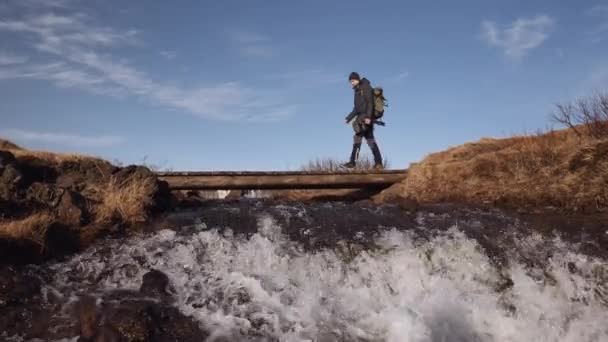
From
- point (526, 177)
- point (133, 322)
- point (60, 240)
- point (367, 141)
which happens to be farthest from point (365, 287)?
point (367, 141)

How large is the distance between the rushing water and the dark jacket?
523 centimetres

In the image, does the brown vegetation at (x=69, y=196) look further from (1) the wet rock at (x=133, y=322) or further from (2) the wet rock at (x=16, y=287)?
(1) the wet rock at (x=133, y=322)

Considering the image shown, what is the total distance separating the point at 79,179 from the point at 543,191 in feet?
27.1

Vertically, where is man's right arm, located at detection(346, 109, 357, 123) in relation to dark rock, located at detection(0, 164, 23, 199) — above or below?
above

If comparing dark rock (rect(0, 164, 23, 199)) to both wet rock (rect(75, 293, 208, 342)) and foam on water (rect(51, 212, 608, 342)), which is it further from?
wet rock (rect(75, 293, 208, 342))

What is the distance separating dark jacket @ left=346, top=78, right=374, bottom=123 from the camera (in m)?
13.4

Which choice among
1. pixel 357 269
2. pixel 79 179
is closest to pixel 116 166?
pixel 79 179

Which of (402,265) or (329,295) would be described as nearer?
(329,295)

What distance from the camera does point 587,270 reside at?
7227 mm

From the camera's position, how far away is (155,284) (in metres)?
6.29

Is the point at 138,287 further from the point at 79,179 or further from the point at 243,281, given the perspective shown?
the point at 79,179

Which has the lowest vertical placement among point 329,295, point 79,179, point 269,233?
point 329,295

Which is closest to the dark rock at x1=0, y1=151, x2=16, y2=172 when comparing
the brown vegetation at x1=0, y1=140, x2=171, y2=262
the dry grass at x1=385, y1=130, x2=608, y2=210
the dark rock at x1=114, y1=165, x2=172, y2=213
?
the brown vegetation at x1=0, y1=140, x2=171, y2=262

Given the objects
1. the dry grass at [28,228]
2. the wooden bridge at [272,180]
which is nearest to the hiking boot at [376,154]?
the wooden bridge at [272,180]
